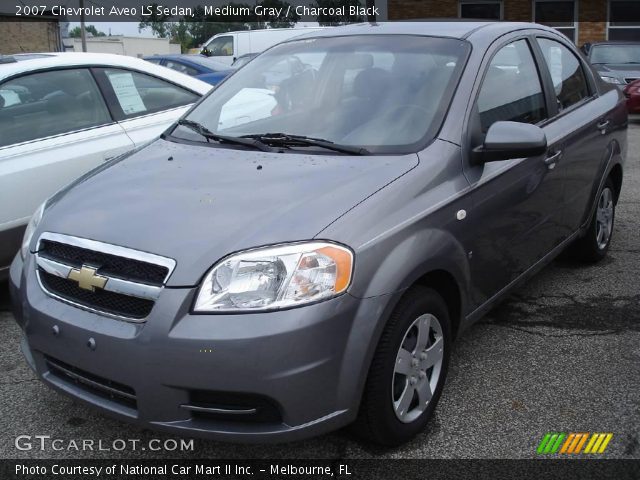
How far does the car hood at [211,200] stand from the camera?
252cm

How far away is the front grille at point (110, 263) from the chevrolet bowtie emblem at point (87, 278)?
0.03 m

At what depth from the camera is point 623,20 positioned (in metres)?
22.0

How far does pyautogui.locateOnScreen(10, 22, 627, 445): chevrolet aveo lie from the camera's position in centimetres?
241

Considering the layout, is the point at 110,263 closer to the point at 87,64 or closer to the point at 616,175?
the point at 87,64

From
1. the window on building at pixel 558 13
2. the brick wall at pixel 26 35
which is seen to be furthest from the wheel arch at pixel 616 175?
the window on building at pixel 558 13

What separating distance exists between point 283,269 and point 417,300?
1.98 feet

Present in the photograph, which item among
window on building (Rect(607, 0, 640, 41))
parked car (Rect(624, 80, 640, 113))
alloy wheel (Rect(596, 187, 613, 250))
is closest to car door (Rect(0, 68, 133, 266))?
alloy wheel (Rect(596, 187, 613, 250))

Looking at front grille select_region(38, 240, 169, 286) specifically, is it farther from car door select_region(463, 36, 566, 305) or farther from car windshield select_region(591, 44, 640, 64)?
car windshield select_region(591, 44, 640, 64)

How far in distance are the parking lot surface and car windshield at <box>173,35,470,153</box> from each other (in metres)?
1.22

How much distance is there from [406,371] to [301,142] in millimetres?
1153

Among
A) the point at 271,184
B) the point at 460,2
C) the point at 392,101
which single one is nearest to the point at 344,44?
the point at 392,101

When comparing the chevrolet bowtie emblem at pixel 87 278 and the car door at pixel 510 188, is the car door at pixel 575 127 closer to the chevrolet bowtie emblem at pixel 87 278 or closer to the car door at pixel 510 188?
the car door at pixel 510 188

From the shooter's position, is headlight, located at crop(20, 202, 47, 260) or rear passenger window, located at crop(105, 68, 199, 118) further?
rear passenger window, located at crop(105, 68, 199, 118)

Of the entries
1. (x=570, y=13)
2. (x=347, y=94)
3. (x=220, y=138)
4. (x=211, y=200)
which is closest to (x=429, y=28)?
(x=347, y=94)
